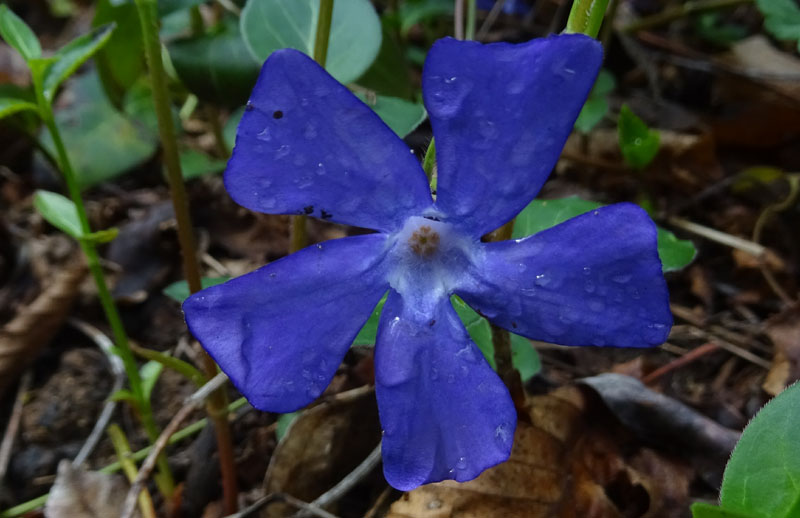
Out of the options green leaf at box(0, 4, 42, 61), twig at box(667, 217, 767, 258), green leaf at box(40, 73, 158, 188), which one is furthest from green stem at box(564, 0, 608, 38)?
green leaf at box(40, 73, 158, 188)

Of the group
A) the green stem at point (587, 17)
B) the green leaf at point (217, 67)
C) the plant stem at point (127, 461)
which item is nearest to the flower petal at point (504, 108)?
the green stem at point (587, 17)

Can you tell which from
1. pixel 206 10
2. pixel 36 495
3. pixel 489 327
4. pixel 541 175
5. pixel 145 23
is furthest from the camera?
pixel 206 10

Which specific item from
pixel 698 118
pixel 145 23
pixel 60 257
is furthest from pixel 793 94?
pixel 60 257

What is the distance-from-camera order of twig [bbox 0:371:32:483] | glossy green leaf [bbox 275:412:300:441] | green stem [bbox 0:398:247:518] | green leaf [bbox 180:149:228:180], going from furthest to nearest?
green leaf [bbox 180:149:228:180] → twig [bbox 0:371:32:483] → green stem [bbox 0:398:247:518] → glossy green leaf [bbox 275:412:300:441]

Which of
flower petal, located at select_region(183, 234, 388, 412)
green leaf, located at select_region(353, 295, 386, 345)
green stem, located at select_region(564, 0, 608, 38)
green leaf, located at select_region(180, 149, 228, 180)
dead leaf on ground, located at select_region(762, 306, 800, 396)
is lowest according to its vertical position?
dead leaf on ground, located at select_region(762, 306, 800, 396)

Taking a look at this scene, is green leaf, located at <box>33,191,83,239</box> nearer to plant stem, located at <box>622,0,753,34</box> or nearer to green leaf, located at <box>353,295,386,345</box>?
green leaf, located at <box>353,295,386,345</box>

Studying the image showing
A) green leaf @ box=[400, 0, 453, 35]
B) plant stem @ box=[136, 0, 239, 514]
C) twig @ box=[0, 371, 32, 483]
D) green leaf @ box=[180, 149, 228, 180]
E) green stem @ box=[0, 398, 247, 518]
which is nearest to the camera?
plant stem @ box=[136, 0, 239, 514]

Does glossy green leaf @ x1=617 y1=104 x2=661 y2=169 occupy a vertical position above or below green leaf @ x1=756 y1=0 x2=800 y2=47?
below

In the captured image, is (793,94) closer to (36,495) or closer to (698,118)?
(698,118)
